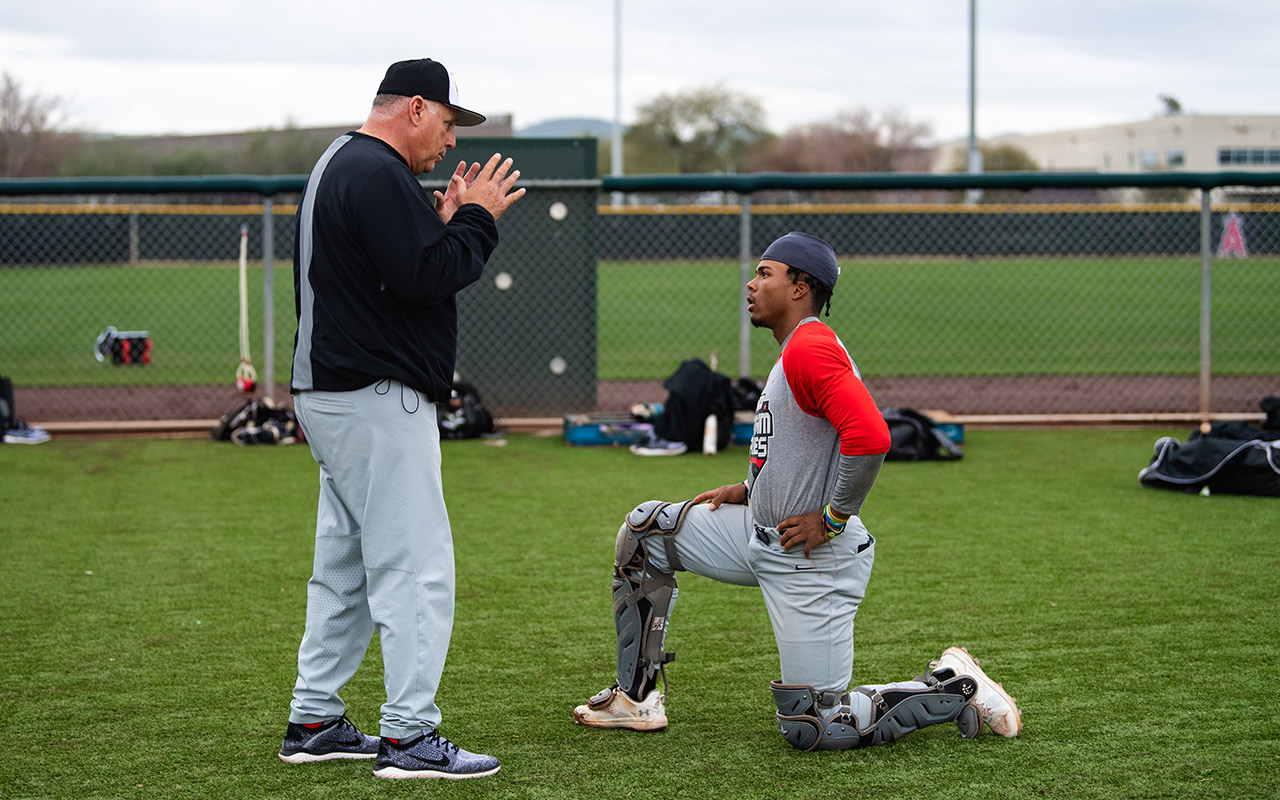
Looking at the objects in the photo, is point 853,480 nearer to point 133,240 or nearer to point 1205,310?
point 1205,310

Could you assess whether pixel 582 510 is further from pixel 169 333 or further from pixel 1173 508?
pixel 169 333

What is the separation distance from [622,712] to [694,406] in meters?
5.21

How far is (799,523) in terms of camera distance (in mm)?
3506

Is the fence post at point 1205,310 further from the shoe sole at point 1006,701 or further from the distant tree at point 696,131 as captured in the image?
the distant tree at point 696,131

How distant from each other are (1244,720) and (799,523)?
1.60m

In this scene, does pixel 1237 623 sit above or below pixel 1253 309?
below

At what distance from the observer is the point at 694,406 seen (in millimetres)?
8906

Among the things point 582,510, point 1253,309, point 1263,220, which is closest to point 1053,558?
point 582,510

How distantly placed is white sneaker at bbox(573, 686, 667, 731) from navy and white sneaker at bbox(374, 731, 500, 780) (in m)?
0.52

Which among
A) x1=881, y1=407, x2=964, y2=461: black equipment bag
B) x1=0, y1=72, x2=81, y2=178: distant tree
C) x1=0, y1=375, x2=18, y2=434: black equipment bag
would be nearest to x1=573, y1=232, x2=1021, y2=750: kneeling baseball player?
x1=881, y1=407, x2=964, y2=461: black equipment bag

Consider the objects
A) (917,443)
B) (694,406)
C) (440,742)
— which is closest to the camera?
(440,742)

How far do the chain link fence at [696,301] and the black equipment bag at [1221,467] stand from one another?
2.55 metres

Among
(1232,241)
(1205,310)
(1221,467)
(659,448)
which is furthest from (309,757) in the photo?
(1232,241)

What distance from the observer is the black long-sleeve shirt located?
318 cm
